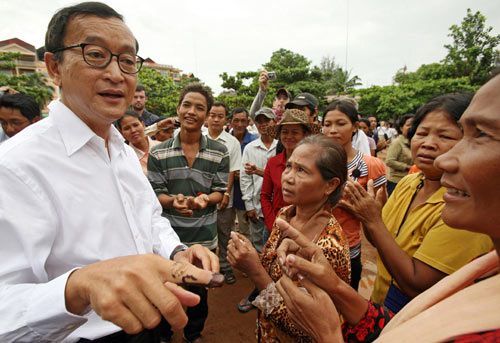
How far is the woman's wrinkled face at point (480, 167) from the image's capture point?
752 millimetres

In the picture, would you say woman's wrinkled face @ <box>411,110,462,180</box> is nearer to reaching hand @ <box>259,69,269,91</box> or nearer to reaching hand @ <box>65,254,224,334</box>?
reaching hand @ <box>65,254,224,334</box>

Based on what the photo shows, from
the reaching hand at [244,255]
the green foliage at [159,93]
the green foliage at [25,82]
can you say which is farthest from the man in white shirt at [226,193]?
the green foliage at [25,82]

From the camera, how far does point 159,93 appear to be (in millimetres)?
26906

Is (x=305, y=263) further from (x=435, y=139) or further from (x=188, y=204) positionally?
(x=188, y=204)

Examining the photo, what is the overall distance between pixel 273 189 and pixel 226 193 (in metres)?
1.17

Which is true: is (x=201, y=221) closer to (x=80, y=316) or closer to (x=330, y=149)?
(x=330, y=149)

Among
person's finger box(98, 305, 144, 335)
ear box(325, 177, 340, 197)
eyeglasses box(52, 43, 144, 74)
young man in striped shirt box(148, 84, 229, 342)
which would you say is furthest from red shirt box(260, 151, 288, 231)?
person's finger box(98, 305, 144, 335)

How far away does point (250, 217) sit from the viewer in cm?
411

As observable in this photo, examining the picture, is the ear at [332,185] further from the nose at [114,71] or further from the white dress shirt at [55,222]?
the nose at [114,71]

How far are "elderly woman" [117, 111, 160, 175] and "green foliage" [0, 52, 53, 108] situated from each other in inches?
1030

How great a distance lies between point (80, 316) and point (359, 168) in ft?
8.69

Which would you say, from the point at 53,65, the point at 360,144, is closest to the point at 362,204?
the point at 53,65

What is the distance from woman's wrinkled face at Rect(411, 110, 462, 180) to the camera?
5.60 ft

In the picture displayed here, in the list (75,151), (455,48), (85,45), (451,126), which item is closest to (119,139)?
(75,151)
